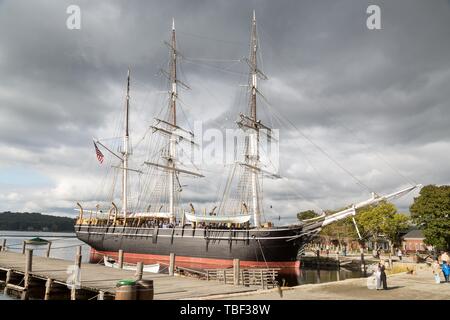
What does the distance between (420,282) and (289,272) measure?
16.2m

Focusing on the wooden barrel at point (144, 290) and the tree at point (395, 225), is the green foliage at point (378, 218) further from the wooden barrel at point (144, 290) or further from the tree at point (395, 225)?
the wooden barrel at point (144, 290)

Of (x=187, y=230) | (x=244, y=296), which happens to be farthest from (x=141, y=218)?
(x=244, y=296)

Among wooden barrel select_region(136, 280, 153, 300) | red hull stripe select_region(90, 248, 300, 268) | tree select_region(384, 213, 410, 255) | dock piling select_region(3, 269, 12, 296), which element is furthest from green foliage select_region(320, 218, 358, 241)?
wooden barrel select_region(136, 280, 153, 300)

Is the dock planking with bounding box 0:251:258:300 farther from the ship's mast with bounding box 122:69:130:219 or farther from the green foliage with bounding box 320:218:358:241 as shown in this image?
the green foliage with bounding box 320:218:358:241

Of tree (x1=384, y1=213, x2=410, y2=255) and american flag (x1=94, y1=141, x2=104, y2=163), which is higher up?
american flag (x1=94, y1=141, x2=104, y2=163)

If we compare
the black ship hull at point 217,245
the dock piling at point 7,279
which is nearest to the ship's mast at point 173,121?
the black ship hull at point 217,245

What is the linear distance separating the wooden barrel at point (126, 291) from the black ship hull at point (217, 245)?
23.5 m

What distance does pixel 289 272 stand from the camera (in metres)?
33.5

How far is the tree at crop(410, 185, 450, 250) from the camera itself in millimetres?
41838

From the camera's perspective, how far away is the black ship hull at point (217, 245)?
110 feet

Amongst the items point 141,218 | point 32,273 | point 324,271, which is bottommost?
point 324,271

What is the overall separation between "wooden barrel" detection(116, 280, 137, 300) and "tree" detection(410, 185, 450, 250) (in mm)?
41718
